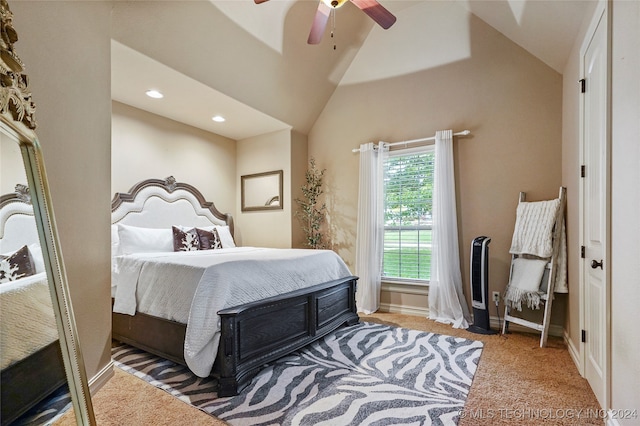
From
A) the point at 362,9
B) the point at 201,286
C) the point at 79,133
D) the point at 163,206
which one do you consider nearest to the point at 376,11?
the point at 362,9

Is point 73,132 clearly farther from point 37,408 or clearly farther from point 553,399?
point 553,399

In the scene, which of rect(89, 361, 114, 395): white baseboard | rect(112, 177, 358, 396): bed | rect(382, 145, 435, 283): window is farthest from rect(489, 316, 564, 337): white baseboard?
rect(89, 361, 114, 395): white baseboard

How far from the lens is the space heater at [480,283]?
338cm

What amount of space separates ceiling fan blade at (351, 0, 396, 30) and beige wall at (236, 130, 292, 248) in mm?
2498

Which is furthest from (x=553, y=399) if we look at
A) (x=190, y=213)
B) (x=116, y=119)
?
(x=116, y=119)

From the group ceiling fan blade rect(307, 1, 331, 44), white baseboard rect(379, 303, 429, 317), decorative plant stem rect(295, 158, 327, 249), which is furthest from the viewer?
decorative plant stem rect(295, 158, 327, 249)

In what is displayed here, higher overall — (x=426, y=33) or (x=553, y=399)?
(x=426, y=33)

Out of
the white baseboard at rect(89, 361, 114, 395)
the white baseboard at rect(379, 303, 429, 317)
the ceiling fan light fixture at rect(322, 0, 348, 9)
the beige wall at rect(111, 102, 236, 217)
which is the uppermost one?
the ceiling fan light fixture at rect(322, 0, 348, 9)

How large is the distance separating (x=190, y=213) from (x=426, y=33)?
3827 mm

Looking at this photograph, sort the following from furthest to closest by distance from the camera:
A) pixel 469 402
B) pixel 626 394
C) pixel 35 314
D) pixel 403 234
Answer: pixel 403 234
pixel 469 402
pixel 626 394
pixel 35 314

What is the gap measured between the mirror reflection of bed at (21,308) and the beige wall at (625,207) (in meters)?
2.40

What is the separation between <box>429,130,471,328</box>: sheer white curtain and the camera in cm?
371

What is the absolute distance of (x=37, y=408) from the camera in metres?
1.19

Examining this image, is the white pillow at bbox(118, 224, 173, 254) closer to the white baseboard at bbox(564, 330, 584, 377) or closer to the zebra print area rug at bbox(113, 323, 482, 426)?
the zebra print area rug at bbox(113, 323, 482, 426)
